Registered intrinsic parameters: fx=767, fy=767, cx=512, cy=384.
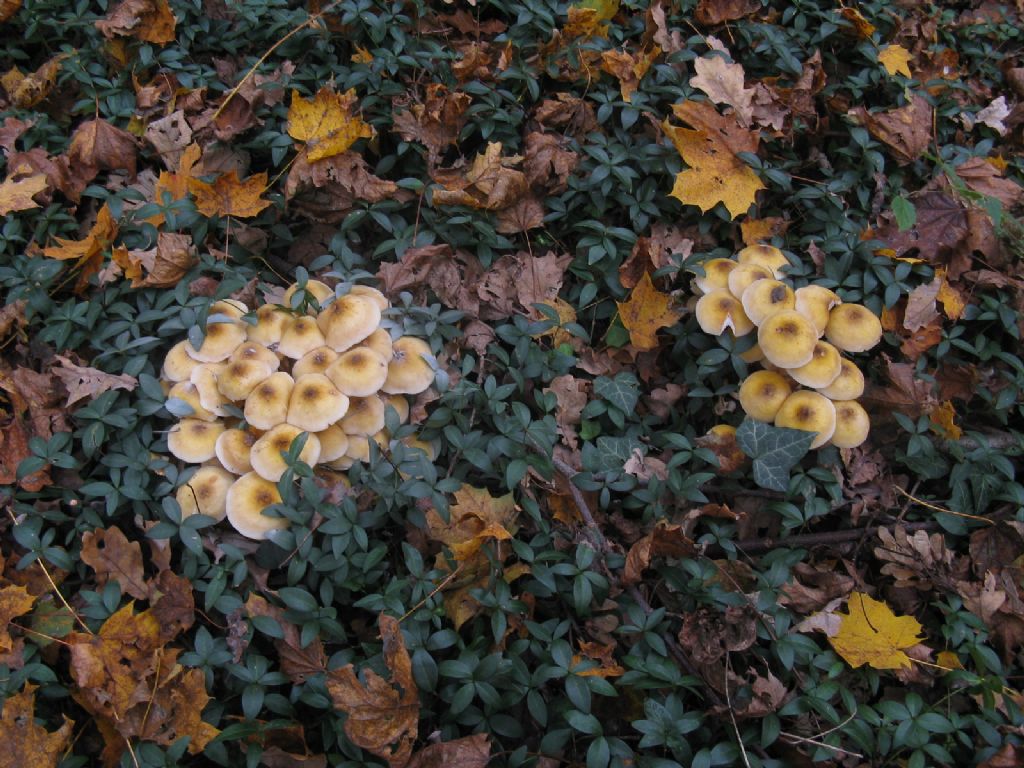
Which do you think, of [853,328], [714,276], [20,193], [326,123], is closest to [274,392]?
[326,123]

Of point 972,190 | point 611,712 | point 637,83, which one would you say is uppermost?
point 637,83

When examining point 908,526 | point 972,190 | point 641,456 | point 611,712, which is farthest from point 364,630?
point 972,190

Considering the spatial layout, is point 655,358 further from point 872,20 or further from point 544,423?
point 872,20

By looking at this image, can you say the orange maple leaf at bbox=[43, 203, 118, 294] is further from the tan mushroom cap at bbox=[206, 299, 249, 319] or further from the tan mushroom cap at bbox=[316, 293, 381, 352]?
the tan mushroom cap at bbox=[316, 293, 381, 352]

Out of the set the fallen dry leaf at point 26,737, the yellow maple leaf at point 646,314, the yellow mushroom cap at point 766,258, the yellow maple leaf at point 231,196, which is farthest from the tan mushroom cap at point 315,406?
the yellow mushroom cap at point 766,258

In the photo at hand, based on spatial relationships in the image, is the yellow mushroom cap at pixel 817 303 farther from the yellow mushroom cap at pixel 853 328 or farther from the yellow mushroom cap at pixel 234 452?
the yellow mushroom cap at pixel 234 452

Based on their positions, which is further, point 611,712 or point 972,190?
point 972,190

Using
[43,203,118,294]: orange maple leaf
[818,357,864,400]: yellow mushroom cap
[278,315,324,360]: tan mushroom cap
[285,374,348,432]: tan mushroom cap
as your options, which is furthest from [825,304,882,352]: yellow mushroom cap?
[43,203,118,294]: orange maple leaf
